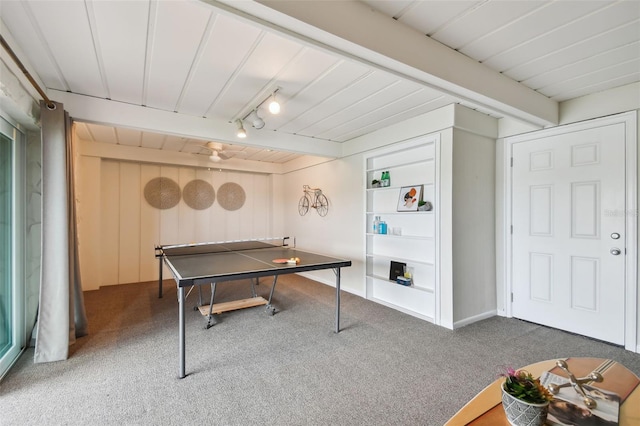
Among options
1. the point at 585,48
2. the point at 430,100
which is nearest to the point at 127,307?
the point at 430,100

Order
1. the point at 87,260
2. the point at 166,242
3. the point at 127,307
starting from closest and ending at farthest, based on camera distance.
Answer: the point at 127,307 → the point at 87,260 → the point at 166,242

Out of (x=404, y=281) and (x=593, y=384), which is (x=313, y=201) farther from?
(x=593, y=384)

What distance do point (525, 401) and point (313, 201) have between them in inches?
182

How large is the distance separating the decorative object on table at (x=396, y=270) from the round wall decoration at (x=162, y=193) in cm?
412

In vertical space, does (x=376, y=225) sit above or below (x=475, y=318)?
above

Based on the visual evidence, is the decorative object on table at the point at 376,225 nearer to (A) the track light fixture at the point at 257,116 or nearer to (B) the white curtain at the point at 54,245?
(A) the track light fixture at the point at 257,116

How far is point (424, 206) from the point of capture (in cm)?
337

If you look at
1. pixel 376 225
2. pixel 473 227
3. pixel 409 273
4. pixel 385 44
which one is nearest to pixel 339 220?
pixel 376 225

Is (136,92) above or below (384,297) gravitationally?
above

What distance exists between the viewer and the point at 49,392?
1967 millimetres

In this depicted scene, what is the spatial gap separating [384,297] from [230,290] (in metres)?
2.41

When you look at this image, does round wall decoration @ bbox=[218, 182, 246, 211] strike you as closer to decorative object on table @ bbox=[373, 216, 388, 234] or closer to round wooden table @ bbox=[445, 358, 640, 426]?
decorative object on table @ bbox=[373, 216, 388, 234]

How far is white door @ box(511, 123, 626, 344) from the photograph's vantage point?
264 cm

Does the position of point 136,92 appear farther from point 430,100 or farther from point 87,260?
point 87,260
